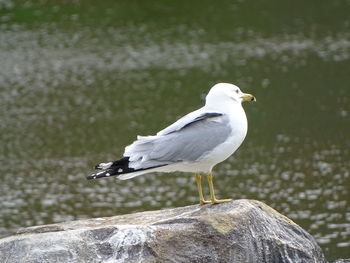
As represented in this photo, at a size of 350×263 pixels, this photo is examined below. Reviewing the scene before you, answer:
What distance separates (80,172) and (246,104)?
538cm

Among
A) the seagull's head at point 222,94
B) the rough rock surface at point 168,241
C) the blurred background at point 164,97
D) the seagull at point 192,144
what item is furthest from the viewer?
the blurred background at point 164,97

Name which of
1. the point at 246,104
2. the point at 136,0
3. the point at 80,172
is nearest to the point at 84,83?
the point at 246,104

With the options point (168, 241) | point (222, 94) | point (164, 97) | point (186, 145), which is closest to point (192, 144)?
point (186, 145)

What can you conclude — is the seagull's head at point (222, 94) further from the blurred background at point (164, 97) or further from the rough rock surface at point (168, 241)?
the blurred background at point (164, 97)

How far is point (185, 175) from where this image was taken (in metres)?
16.2

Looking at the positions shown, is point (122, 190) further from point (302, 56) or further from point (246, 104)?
point (302, 56)

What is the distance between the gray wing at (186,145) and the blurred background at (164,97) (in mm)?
4444

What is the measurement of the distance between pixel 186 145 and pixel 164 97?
1320cm

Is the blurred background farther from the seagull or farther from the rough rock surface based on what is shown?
the seagull

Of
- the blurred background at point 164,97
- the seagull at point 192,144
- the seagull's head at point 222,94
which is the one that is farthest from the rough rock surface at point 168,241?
the blurred background at point 164,97

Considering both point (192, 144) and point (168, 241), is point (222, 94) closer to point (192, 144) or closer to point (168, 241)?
point (192, 144)

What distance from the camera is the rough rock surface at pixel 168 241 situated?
7836 mm

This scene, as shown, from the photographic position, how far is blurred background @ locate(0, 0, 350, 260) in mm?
14984

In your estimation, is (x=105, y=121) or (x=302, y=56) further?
(x=302, y=56)
